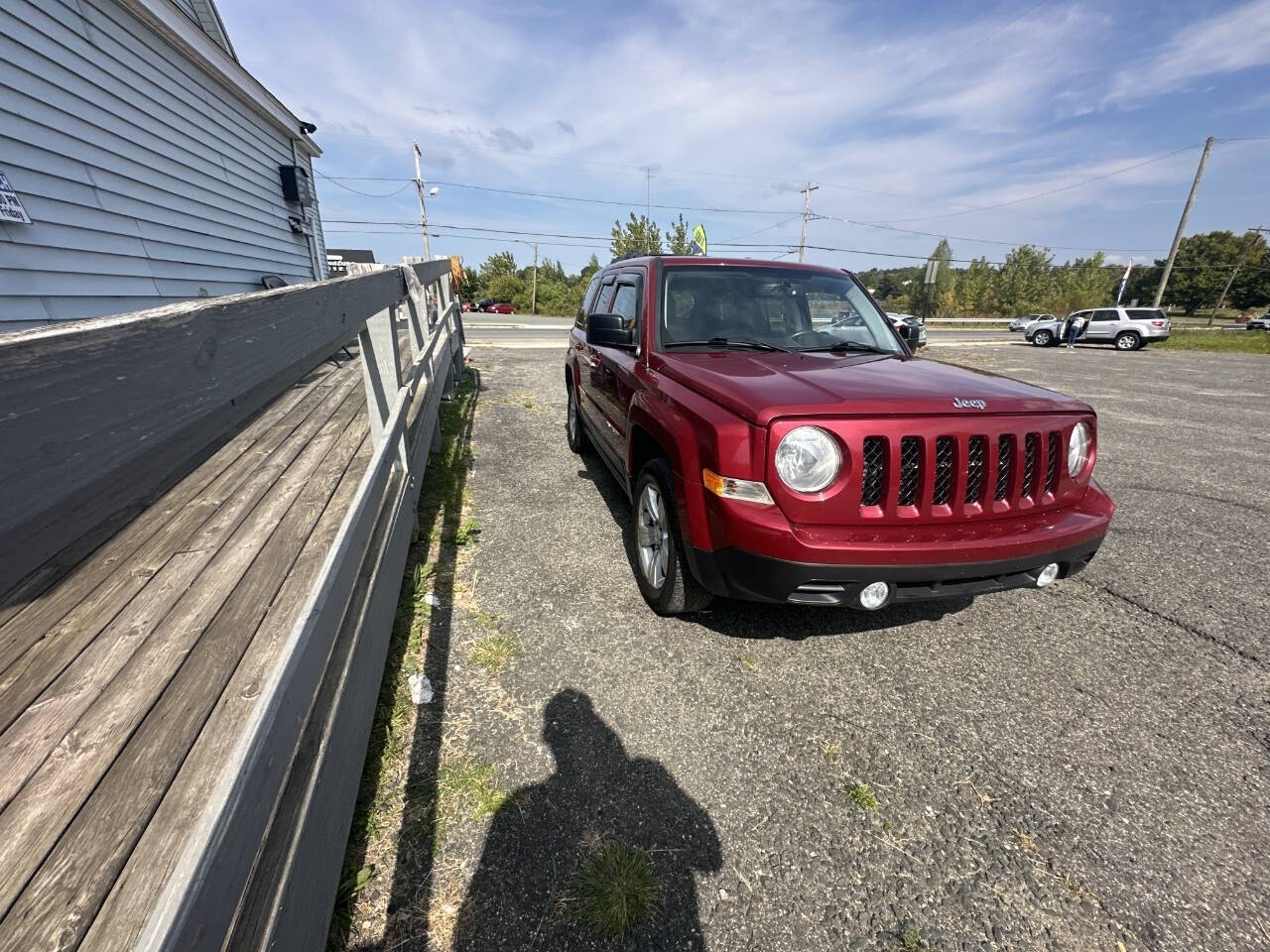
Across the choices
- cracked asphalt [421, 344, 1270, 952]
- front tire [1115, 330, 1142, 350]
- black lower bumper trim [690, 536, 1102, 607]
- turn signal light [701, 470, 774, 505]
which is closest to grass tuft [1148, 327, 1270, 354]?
front tire [1115, 330, 1142, 350]

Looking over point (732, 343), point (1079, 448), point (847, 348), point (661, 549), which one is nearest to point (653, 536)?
point (661, 549)

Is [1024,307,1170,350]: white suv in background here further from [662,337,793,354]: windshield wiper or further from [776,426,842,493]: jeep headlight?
[776,426,842,493]: jeep headlight

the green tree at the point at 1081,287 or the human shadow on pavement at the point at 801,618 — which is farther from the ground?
the green tree at the point at 1081,287

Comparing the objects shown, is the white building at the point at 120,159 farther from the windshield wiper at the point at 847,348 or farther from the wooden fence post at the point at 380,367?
the windshield wiper at the point at 847,348

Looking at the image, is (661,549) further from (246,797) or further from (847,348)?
(246,797)

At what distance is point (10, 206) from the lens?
13.7 ft

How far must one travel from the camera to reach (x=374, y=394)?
2.47 metres

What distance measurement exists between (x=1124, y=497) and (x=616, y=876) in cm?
537

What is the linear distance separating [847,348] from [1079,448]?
126 centimetres

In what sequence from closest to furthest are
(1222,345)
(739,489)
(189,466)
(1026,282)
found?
(189,466)
(739,489)
(1222,345)
(1026,282)

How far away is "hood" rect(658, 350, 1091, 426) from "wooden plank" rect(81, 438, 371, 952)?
1.83 metres

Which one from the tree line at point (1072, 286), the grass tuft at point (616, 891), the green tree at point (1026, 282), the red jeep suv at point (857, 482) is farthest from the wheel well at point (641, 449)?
the green tree at point (1026, 282)

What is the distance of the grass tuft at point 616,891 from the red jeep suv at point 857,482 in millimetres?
1019

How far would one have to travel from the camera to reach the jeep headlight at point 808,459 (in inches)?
82.7
